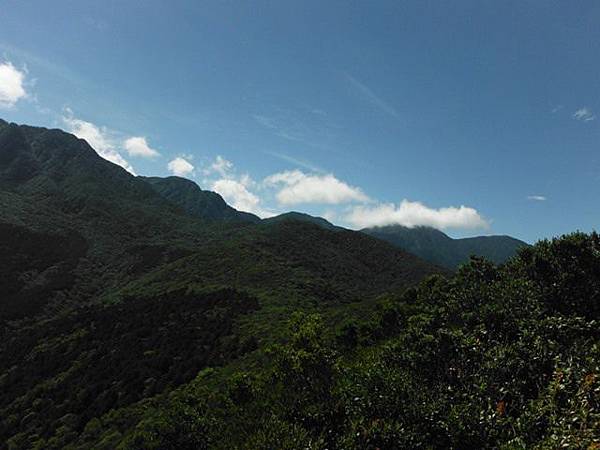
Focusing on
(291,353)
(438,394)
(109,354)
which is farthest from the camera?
(109,354)

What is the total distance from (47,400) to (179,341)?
15308 millimetres

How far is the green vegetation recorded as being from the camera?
15.3 m

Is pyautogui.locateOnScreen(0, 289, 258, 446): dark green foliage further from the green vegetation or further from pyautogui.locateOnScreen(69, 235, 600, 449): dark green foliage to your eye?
pyautogui.locateOnScreen(69, 235, 600, 449): dark green foliage

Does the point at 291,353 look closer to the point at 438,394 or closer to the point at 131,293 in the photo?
the point at 438,394

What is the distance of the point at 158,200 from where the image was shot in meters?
193

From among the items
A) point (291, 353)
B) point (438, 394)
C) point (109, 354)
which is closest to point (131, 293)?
point (109, 354)

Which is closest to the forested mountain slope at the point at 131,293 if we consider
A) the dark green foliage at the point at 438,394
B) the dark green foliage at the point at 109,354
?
the dark green foliage at the point at 109,354

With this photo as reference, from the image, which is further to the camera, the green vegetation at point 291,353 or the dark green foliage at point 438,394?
the green vegetation at point 291,353

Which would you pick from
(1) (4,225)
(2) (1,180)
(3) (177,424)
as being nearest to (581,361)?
(3) (177,424)

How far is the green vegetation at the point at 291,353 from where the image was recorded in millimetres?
15344

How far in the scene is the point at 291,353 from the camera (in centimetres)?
2322

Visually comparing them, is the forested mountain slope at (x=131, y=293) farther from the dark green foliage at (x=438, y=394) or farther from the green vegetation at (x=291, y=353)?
the dark green foliage at (x=438, y=394)

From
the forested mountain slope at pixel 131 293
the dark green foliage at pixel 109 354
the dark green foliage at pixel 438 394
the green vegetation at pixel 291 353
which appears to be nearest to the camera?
the dark green foliage at pixel 438 394

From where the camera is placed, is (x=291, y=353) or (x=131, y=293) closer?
(x=291, y=353)
